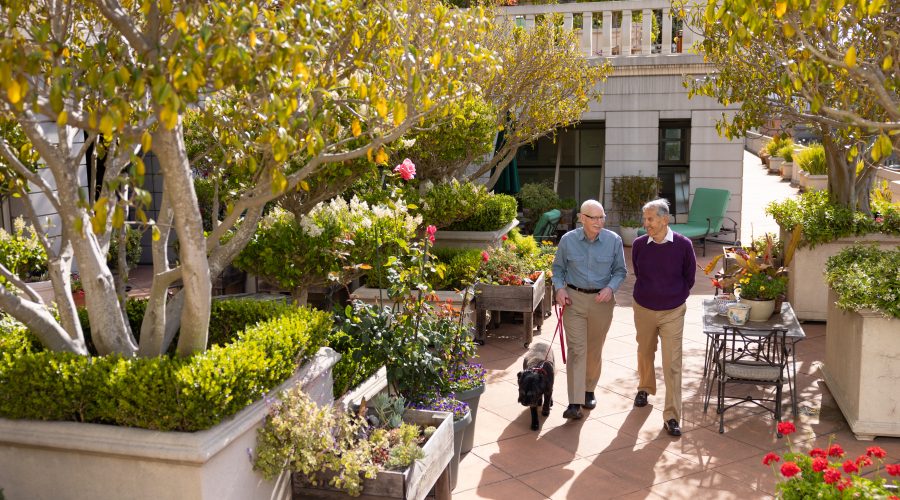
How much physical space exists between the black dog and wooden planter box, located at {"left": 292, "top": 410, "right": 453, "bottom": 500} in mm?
1355

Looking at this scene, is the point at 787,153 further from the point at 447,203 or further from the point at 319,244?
the point at 319,244

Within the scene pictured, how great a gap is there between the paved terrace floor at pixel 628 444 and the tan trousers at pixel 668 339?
0.29 meters

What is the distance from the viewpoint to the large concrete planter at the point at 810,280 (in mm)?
10062

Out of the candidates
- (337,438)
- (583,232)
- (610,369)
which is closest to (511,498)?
(337,438)

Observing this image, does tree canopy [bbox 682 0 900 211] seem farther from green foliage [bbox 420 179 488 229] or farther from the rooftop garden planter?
green foliage [bbox 420 179 488 229]

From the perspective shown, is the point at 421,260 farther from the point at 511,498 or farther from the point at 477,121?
the point at 477,121

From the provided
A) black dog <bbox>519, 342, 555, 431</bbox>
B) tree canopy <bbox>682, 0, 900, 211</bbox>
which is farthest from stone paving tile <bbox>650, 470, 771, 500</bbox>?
tree canopy <bbox>682, 0, 900, 211</bbox>

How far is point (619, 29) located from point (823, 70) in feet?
43.8

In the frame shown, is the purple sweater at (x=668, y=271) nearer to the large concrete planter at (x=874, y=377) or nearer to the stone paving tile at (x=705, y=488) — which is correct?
the large concrete planter at (x=874, y=377)

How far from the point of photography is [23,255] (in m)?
8.28

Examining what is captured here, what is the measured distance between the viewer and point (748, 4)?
4410 millimetres

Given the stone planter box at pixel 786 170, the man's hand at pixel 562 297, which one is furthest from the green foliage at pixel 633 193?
the stone planter box at pixel 786 170

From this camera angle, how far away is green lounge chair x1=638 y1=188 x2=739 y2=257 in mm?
15695

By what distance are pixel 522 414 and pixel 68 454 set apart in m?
3.98
